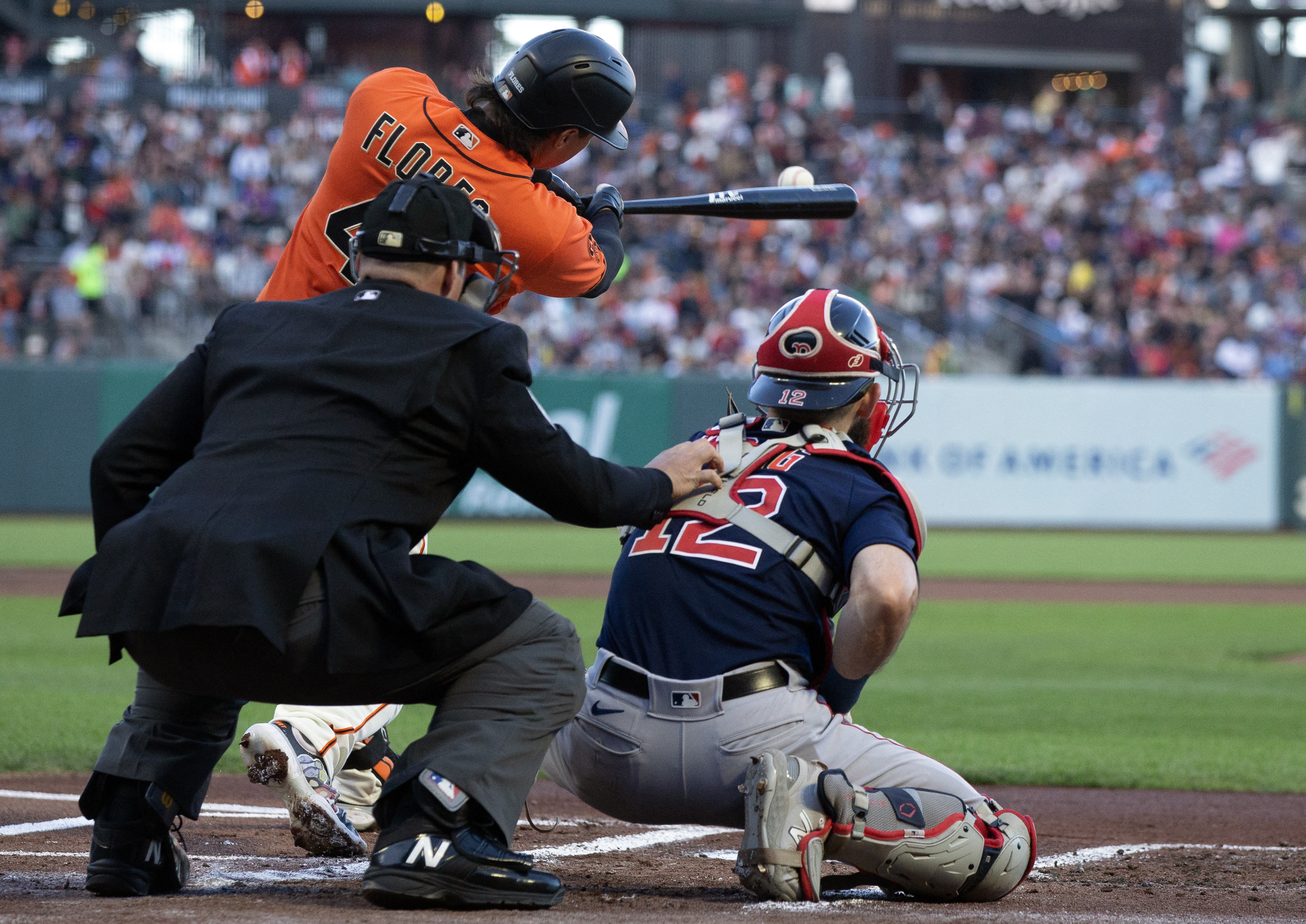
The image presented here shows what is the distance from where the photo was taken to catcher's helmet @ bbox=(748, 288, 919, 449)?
12.1ft

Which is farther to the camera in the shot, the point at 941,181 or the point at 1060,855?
the point at 941,181

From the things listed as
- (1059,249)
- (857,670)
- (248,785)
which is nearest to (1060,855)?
(857,670)

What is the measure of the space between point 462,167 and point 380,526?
1440 millimetres

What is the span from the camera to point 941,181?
26172 millimetres

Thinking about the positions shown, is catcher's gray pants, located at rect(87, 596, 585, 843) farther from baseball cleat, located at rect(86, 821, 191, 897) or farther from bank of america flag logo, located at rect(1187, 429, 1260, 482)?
bank of america flag logo, located at rect(1187, 429, 1260, 482)

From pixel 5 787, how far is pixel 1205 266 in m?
22.1

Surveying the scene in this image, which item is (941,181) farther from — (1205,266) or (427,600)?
(427,600)

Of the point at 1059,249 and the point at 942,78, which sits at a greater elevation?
the point at 942,78

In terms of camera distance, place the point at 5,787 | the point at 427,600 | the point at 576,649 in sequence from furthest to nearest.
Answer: the point at 5,787 → the point at 576,649 → the point at 427,600

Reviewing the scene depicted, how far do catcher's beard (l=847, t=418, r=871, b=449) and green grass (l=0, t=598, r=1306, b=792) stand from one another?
8.49 feet

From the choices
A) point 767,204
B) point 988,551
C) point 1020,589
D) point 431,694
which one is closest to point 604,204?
point 767,204

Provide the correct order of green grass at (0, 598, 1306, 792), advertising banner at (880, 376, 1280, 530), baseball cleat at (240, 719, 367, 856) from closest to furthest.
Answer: baseball cleat at (240, 719, 367, 856), green grass at (0, 598, 1306, 792), advertising banner at (880, 376, 1280, 530)

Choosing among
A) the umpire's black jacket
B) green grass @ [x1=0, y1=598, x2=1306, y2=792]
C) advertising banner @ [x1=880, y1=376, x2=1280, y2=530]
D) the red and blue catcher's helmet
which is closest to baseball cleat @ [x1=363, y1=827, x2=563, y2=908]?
the umpire's black jacket

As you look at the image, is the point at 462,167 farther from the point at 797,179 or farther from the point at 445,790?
the point at 445,790
